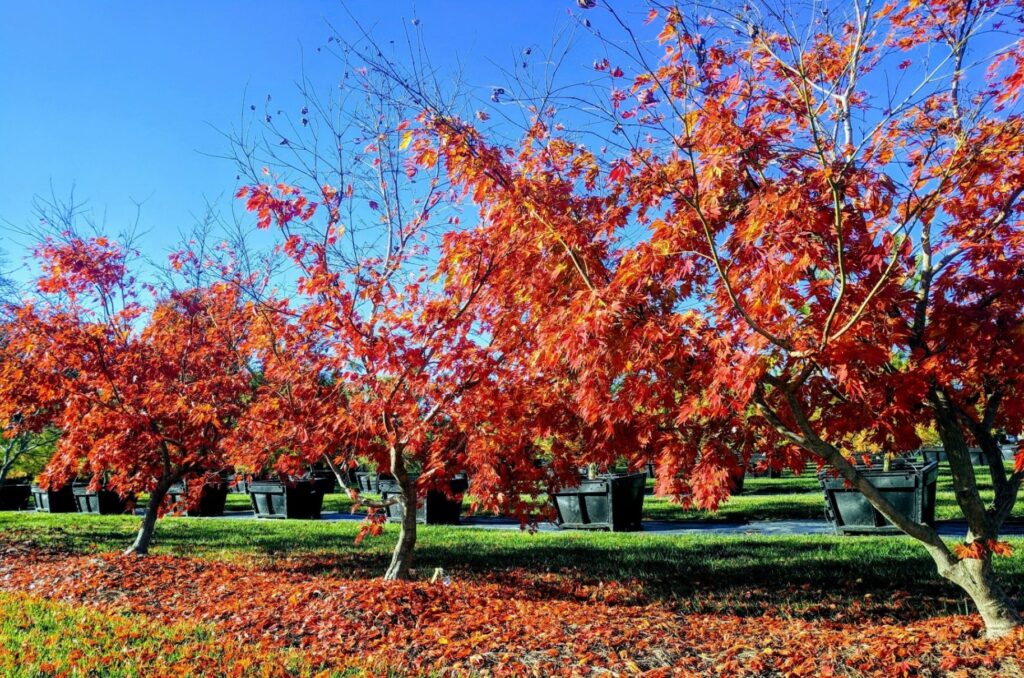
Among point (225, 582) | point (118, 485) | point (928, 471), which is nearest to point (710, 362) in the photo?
point (225, 582)

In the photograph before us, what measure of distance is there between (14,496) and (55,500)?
7.04 feet

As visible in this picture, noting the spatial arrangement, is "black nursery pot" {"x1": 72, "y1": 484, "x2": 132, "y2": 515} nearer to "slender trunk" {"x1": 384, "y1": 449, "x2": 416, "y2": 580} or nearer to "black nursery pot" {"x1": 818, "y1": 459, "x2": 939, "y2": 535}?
"slender trunk" {"x1": 384, "y1": 449, "x2": 416, "y2": 580}

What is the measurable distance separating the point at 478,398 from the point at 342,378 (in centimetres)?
142

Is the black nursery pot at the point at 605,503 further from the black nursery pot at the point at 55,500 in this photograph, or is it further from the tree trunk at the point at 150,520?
the black nursery pot at the point at 55,500

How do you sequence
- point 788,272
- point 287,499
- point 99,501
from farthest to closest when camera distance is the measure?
point 99,501 < point 287,499 < point 788,272

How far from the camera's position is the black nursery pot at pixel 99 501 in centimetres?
1866

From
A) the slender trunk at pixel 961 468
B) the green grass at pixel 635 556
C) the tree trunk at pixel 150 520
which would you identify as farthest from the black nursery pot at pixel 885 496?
the tree trunk at pixel 150 520

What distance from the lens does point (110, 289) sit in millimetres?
9125

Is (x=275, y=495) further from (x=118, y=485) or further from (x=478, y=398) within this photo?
(x=478, y=398)

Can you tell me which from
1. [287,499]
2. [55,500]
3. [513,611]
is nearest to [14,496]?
[55,500]

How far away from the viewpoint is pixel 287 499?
1567 cm

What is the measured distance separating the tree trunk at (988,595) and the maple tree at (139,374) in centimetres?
762

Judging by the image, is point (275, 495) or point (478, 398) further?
point (275, 495)

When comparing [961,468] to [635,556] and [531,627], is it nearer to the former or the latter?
[531,627]
